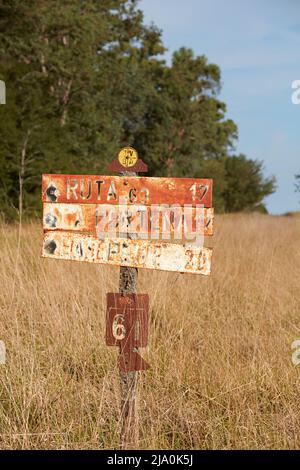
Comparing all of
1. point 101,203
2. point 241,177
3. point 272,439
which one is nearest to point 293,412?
point 272,439

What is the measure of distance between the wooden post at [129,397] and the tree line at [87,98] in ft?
11.3

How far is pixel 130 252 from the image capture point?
3.18m

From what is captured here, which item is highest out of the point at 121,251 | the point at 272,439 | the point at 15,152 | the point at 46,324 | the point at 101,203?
the point at 15,152

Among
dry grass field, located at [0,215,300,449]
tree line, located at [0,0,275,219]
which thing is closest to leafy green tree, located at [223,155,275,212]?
tree line, located at [0,0,275,219]

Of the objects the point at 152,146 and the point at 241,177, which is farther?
the point at 241,177

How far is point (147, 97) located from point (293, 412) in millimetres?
27421

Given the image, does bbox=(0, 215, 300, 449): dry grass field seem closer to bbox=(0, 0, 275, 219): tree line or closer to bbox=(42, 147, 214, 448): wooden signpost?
bbox=(42, 147, 214, 448): wooden signpost

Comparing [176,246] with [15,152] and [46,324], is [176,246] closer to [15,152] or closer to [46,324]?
[46,324]

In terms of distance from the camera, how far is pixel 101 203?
323 cm

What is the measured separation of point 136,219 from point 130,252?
0.60 ft

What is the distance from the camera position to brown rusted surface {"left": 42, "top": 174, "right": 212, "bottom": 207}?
10.3 ft

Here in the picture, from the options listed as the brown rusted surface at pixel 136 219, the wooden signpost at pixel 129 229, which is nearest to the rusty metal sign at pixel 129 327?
the wooden signpost at pixel 129 229

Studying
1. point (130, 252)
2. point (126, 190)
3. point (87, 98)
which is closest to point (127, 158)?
point (126, 190)

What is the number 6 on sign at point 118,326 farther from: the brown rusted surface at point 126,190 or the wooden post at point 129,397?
the brown rusted surface at point 126,190
